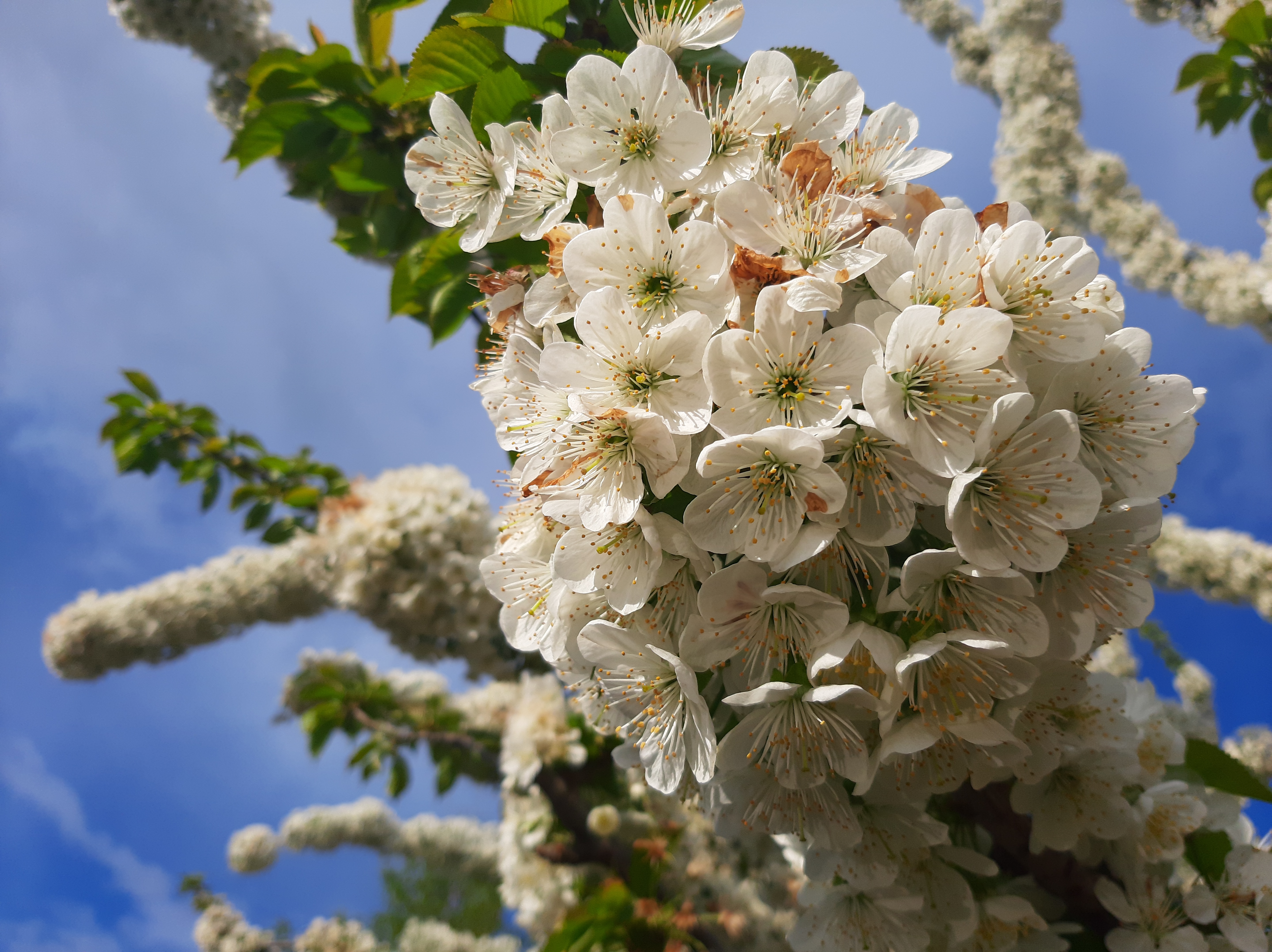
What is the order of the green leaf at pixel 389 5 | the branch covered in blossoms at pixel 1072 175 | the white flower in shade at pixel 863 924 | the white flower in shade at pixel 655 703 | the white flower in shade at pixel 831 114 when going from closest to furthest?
the white flower in shade at pixel 655 703 < the white flower in shade at pixel 831 114 < the white flower in shade at pixel 863 924 < the green leaf at pixel 389 5 < the branch covered in blossoms at pixel 1072 175

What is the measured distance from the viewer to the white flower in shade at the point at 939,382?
25.6 inches

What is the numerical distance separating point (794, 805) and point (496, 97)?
42.0 inches

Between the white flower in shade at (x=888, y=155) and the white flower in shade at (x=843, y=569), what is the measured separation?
1.54 feet

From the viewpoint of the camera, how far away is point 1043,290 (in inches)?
28.8

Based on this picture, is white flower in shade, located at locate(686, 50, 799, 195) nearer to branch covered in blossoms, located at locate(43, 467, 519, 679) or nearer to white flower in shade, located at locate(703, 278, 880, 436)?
white flower in shade, located at locate(703, 278, 880, 436)

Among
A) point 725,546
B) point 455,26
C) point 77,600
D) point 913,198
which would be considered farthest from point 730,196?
point 77,600

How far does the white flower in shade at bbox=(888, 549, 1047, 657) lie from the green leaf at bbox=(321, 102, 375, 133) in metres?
1.58

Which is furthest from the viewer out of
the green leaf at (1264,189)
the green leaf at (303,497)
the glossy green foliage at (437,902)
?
the glossy green foliage at (437,902)

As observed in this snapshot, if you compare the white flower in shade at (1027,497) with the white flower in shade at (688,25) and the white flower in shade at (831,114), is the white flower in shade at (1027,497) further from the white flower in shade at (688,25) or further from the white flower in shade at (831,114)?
the white flower in shade at (688,25)

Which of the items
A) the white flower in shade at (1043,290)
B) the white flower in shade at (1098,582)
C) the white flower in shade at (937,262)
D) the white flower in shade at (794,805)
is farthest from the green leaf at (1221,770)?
the white flower in shade at (937,262)

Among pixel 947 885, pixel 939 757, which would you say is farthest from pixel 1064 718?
pixel 947 885

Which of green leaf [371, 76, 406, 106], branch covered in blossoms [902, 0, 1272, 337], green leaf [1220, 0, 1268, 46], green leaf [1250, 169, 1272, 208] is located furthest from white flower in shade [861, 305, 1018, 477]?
branch covered in blossoms [902, 0, 1272, 337]

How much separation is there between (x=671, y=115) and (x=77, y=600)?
16.3ft

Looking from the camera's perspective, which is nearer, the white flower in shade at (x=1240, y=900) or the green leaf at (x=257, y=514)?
the white flower in shade at (x=1240, y=900)
